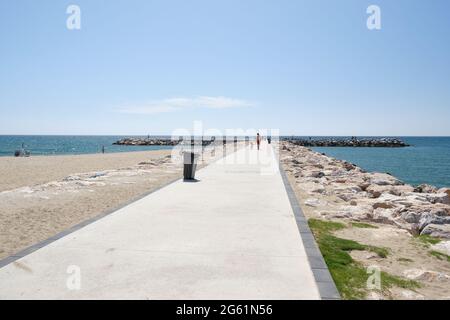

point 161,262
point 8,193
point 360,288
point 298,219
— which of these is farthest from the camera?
point 8,193

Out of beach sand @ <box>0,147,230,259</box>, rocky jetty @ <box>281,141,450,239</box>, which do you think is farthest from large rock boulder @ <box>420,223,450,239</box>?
beach sand @ <box>0,147,230,259</box>

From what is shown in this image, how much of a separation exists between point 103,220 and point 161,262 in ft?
8.89

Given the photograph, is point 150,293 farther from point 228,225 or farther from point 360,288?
point 228,225

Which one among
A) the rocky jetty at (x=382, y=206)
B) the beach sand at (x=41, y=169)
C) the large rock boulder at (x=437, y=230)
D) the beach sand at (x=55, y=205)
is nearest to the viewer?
the beach sand at (x=55, y=205)

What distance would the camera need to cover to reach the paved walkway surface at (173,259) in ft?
12.7

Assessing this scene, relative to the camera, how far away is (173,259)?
189 inches

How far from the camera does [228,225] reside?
662 centimetres

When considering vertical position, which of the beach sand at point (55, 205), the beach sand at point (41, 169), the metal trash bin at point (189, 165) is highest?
the metal trash bin at point (189, 165)

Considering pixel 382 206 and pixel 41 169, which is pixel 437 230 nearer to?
pixel 382 206

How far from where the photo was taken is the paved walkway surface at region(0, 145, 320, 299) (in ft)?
12.7

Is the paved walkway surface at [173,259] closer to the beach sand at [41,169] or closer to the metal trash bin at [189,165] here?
the metal trash bin at [189,165]

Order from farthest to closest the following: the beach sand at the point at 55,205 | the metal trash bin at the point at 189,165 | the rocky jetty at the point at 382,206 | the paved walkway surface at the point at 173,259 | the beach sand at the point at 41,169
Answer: the beach sand at the point at 41,169 < the metal trash bin at the point at 189,165 < the rocky jetty at the point at 382,206 < the beach sand at the point at 55,205 < the paved walkway surface at the point at 173,259

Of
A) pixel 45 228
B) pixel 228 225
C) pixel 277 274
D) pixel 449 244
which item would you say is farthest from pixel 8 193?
pixel 449 244

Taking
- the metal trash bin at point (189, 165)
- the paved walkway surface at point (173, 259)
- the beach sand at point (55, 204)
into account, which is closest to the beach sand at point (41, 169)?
the beach sand at point (55, 204)
